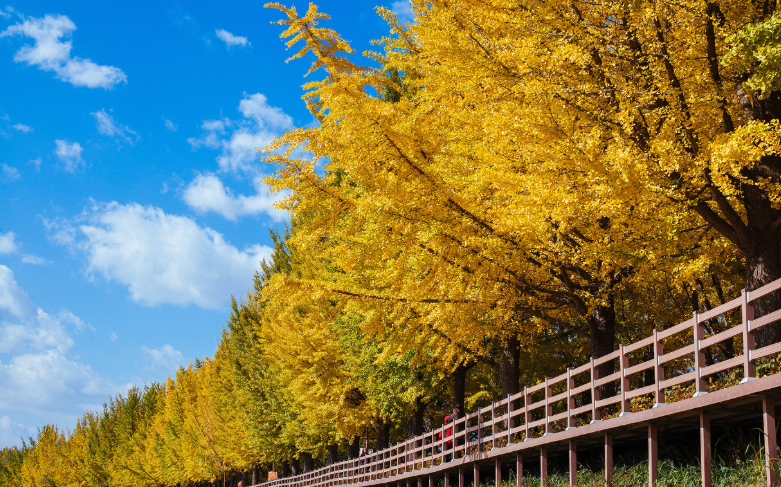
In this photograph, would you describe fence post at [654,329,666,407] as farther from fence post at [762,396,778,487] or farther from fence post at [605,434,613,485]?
fence post at [762,396,778,487]

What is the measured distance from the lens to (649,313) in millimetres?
18453

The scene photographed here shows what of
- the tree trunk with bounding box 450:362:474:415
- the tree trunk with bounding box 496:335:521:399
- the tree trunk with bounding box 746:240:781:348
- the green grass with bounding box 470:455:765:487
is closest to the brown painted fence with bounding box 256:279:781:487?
the green grass with bounding box 470:455:765:487

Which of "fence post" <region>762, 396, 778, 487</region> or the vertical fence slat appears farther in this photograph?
the vertical fence slat

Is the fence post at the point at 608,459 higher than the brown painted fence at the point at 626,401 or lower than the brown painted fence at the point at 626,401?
lower

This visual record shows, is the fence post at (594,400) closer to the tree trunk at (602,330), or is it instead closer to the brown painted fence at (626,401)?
the brown painted fence at (626,401)

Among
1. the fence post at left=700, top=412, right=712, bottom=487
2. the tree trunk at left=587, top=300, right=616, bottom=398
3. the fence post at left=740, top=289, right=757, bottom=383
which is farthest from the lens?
the tree trunk at left=587, top=300, right=616, bottom=398

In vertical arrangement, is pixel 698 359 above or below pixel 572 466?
above

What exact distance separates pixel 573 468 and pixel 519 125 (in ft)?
18.7

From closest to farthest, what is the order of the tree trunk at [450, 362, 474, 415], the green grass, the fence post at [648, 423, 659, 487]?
the green grass
the fence post at [648, 423, 659, 487]
the tree trunk at [450, 362, 474, 415]

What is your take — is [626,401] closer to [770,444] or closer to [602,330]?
[770,444]

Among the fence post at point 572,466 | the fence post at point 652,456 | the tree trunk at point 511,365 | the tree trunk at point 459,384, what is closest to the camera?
the fence post at point 652,456

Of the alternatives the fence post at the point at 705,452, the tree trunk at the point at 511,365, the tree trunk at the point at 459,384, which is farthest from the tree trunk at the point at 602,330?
the tree trunk at the point at 459,384

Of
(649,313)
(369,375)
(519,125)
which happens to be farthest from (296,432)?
(519,125)

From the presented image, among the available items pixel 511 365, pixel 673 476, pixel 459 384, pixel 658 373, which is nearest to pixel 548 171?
pixel 658 373
